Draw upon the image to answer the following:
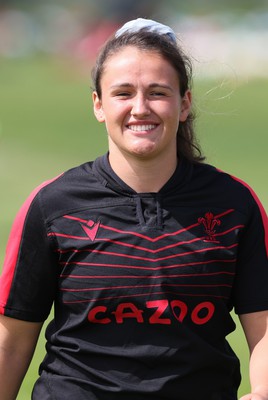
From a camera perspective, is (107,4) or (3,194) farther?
(107,4)

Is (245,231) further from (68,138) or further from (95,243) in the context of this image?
(68,138)

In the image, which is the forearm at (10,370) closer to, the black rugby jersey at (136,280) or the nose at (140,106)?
the black rugby jersey at (136,280)

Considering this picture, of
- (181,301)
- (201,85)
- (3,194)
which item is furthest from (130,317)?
(201,85)

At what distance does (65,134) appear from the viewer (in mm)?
17844

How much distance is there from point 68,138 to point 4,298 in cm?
1329

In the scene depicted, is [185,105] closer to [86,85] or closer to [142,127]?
[142,127]

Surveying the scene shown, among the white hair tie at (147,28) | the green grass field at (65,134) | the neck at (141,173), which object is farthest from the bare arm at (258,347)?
the green grass field at (65,134)

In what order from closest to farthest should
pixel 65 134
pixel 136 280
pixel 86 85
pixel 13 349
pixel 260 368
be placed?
pixel 136 280, pixel 260 368, pixel 13 349, pixel 65 134, pixel 86 85

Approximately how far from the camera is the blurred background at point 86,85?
11062mm

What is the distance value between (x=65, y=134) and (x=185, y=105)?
13625 millimetres

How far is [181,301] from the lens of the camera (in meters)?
4.00

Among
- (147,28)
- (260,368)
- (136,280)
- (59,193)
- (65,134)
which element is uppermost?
(65,134)

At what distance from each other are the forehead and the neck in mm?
300

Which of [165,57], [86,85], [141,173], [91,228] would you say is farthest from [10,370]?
[86,85]
